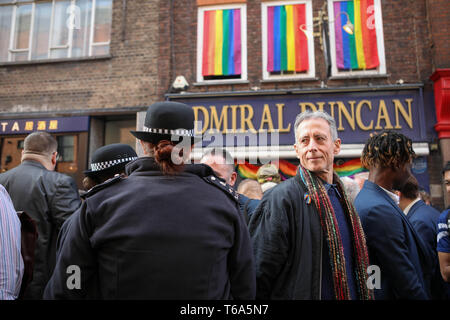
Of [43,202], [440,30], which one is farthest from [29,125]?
[440,30]

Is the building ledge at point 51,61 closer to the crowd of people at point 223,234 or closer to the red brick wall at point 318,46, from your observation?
the red brick wall at point 318,46

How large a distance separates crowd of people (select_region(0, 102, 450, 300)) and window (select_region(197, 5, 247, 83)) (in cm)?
590

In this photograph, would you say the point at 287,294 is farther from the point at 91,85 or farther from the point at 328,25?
the point at 91,85

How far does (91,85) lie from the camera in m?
8.58

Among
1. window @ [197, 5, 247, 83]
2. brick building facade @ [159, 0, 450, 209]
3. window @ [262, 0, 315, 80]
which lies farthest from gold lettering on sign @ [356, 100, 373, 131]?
window @ [197, 5, 247, 83]

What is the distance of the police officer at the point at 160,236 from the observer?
55.7 inches

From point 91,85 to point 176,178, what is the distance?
25.8 feet

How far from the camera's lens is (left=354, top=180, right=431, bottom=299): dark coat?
1970 millimetres

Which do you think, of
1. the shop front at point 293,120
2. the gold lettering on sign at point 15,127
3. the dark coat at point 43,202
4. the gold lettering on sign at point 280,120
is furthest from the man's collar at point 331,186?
the gold lettering on sign at point 15,127

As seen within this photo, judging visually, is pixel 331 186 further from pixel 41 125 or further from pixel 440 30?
pixel 41 125

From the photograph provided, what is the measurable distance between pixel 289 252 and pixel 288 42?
7206 mm

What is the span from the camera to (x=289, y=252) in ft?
6.22

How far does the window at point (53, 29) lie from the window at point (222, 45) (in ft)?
8.17

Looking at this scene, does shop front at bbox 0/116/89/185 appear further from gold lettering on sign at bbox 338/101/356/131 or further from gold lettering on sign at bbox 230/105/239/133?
gold lettering on sign at bbox 338/101/356/131
